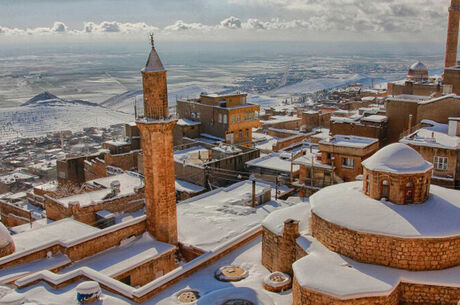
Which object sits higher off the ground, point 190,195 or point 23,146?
point 190,195

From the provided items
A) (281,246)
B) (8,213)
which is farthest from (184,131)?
(281,246)

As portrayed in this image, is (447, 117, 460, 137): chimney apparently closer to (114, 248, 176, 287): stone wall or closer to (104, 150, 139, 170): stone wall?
(114, 248, 176, 287): stone wall

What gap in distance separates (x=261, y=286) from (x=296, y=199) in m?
11.0

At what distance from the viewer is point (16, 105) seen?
481ft

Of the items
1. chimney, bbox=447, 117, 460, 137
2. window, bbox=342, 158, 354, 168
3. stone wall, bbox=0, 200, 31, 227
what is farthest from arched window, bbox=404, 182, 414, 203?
stone wall, bbox=0, 200, 31, 227

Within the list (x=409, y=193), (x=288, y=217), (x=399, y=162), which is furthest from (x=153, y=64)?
(x=409, y=193)

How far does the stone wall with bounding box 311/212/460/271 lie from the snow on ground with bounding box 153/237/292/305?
10.5 ft

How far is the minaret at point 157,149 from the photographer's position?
19.4m

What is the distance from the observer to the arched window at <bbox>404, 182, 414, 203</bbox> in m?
15.2

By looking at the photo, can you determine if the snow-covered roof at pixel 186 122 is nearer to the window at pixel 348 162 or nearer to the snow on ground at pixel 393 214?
the window at pixel 348 162

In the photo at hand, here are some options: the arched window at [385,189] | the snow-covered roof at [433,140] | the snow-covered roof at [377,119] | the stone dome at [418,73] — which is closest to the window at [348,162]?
the snow-covered roof at [433,140]

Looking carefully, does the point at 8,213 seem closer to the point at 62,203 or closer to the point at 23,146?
the point at 62,203

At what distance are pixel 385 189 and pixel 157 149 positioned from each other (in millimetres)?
10373

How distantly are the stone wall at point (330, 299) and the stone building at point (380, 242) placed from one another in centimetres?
3
